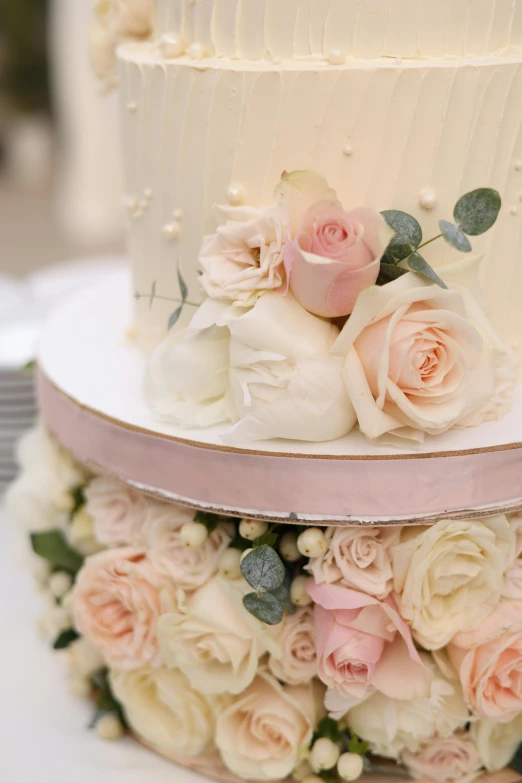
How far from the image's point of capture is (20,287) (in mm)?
2201

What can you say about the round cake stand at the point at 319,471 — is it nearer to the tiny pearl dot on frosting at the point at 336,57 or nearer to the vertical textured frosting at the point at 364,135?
the vertical textured frosting at the point at 364,135

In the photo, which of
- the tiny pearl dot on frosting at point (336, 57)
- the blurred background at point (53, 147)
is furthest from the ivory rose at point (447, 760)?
the blurred background at point (53, 147)

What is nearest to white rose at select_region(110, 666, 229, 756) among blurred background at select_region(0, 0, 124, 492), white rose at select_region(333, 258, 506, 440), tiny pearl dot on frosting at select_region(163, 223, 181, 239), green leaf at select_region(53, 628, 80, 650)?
green leaf at select_region(53, 628, 80, 650)

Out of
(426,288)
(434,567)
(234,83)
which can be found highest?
(234,83)

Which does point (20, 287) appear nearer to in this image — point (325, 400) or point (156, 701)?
point (156, 701)

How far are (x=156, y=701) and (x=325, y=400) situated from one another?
55 centimetres

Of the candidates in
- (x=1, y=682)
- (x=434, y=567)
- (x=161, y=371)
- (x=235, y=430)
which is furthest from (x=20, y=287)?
(x=434, y=567)

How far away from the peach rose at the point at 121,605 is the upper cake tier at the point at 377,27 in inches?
26.7

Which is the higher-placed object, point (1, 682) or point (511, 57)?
point (511, 57)

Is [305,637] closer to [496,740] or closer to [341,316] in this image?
[496,740]

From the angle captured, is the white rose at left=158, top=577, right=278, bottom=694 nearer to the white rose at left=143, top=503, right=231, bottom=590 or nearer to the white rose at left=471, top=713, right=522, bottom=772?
the white rose at left=143, top=503, right=231, bottom=590

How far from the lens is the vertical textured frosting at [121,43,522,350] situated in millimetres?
922

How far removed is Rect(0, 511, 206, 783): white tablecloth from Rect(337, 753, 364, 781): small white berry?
0.21 metres

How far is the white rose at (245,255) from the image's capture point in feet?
2.94
